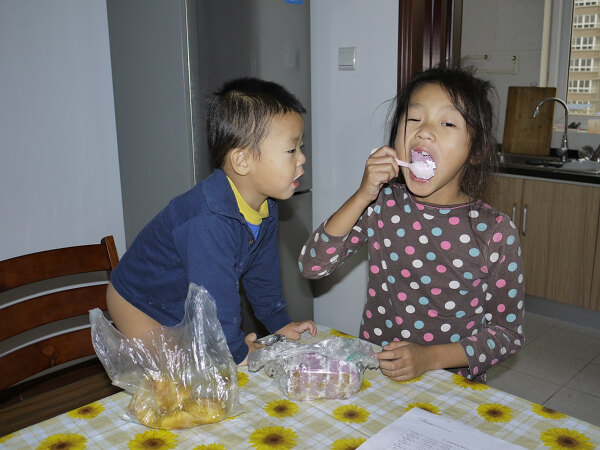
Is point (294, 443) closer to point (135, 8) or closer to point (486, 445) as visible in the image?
point (486, 445)

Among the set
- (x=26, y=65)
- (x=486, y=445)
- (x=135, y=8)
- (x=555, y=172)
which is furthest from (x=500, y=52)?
(x=486, y=445)

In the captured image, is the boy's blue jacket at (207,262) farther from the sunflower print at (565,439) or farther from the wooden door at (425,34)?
the wooden door at (425,34)

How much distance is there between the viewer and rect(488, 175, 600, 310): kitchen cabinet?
9.54 feet

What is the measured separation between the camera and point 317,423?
2.88 feet

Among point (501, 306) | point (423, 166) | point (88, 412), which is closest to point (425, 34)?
point (423, 166)

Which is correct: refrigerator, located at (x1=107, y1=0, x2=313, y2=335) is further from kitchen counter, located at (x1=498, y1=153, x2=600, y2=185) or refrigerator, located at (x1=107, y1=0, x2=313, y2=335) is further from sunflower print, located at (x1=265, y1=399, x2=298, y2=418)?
sunflower print, located at (x1=265, y1=399, x2=298, y2=418)

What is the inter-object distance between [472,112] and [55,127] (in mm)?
1641

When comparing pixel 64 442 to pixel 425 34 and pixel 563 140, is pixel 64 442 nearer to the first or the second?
pixel 425 34

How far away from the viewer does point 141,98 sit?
A: 2197mm

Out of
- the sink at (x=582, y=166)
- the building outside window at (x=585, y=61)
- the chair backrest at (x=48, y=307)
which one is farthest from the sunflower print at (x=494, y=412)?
the building outside window at (x=585, y=61)

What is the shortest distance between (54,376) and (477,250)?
1757mm

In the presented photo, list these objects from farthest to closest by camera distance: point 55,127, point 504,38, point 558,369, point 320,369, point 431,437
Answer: point 504,38 < point 558,369 < point 55,127 < point 320,369 < point 431,437

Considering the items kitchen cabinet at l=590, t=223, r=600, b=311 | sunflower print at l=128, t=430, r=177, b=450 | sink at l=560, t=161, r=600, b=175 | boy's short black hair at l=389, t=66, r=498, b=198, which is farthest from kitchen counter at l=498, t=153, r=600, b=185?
sunflower print at l=128, t=430, r=177, b=450

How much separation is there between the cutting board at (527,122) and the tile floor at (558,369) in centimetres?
102
